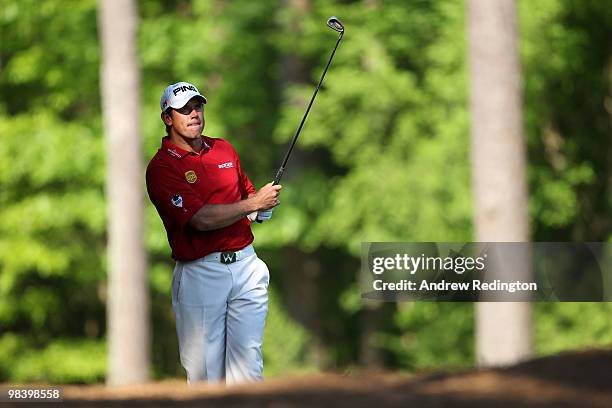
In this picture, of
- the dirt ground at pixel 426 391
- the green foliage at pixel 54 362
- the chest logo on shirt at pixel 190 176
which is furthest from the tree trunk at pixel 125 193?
the dirt ground at pixel 426 391

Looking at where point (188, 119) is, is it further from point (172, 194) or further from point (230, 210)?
point (230, 210)

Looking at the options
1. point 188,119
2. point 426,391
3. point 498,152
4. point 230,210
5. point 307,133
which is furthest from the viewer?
point 307,133

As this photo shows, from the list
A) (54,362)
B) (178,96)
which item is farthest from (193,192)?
(54,362)

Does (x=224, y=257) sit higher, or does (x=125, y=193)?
(x=125, y=193)

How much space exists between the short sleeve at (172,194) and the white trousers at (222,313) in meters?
0.25

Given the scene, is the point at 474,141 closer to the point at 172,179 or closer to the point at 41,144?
the point at 172,179

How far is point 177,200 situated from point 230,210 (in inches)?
11.6

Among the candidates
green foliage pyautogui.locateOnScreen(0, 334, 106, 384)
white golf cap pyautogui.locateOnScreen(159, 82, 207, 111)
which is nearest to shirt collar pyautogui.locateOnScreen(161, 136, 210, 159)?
white golf cap pyautogui.locateOnScreen(159, 82, 207, 111)

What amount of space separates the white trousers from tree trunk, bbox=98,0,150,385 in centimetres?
1028

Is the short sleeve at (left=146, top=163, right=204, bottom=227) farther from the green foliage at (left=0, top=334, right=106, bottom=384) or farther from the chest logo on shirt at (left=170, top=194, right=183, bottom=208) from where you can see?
the green foliage at (left=0, top=334, right=106, bottom=384)

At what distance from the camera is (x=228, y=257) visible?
6352 mm

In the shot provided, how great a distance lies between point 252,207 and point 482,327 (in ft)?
22.3

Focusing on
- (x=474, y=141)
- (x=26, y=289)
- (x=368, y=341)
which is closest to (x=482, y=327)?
(x=474, y=141)

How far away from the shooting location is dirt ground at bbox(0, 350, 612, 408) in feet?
15.0
